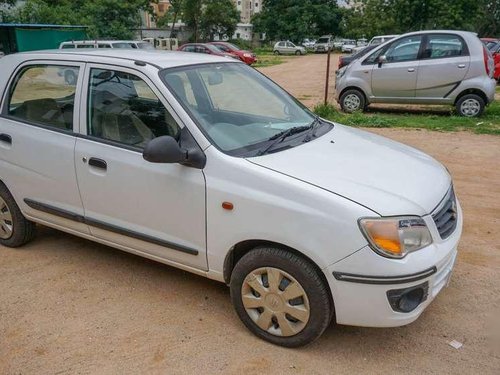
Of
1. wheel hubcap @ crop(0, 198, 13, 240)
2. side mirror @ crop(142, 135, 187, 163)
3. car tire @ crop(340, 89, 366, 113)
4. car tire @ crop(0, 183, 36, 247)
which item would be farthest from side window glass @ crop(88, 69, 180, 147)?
car tire @ crop(340, 89, 366, 113)

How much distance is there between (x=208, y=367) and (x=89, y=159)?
5.52ft

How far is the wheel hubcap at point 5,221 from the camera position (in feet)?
13.7

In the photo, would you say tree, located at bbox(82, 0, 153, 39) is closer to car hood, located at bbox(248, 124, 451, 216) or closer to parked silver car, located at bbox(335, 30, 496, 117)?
parked silver car, located at bbox(335, 30, 496, 117)

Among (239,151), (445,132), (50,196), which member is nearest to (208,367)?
(239,151)

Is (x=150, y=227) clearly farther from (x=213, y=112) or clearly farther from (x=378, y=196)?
(x=378, y=196)

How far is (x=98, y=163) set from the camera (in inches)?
133

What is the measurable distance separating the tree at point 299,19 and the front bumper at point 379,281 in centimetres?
6057

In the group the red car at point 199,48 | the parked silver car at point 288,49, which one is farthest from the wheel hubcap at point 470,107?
the parked silver car at point 288,49

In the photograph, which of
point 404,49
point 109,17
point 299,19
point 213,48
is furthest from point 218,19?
point 404,49

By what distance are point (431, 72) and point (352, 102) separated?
1.87m

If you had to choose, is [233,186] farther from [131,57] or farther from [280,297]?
[131,57]

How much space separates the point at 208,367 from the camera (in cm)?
278

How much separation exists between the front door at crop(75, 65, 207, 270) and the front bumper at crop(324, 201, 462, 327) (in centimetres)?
94

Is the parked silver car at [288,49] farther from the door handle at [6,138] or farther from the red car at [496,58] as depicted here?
the door handle at [6,138]
